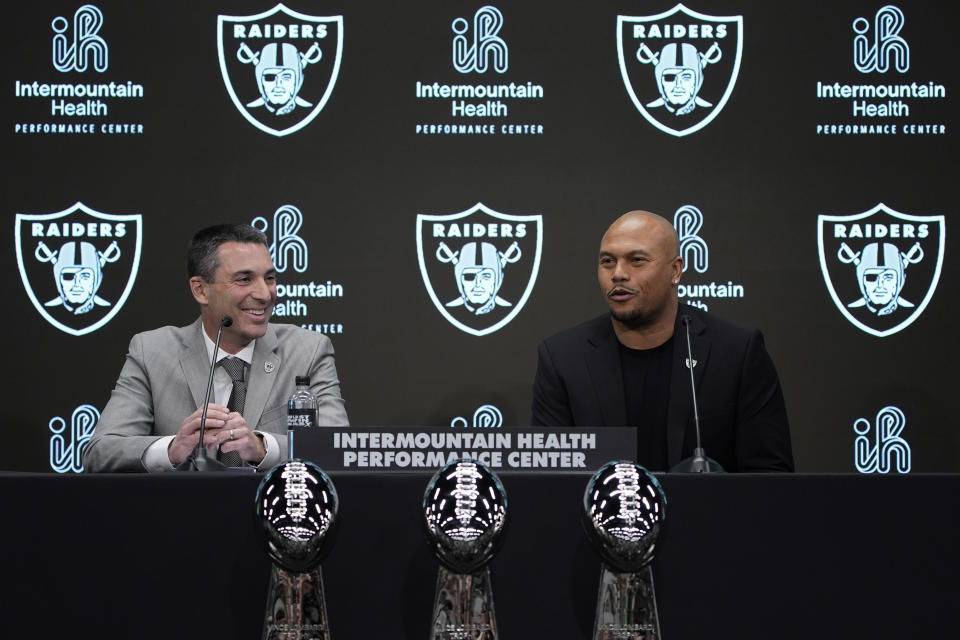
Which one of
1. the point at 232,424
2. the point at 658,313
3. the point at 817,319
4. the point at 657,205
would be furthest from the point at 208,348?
the point at 817,319

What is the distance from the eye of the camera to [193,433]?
2.37 metres

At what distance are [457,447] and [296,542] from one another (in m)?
0.49

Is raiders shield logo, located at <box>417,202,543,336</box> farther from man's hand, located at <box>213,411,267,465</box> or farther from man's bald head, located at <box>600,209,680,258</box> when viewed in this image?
man's hand, located at <box>213,411,267,465</box>

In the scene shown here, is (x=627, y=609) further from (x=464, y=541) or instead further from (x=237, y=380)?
(x=237, y=380)

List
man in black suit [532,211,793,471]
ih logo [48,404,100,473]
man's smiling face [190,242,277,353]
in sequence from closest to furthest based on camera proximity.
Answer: man in black suit [532,211,793,471] → man's smiling face [190,242,277,353] → ih logo [48,404,100,473]

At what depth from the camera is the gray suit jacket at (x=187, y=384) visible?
2.87 m

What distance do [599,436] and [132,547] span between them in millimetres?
756

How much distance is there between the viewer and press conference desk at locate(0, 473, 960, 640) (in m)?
1.43

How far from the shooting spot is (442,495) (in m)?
1.21

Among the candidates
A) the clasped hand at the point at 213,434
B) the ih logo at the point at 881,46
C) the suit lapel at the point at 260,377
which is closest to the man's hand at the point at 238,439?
the clasped hand at the point at 213,434

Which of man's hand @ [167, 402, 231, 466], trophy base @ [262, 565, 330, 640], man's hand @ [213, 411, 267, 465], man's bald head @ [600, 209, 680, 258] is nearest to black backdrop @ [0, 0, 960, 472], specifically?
man's bald head @ [600, 209, 680, 258]

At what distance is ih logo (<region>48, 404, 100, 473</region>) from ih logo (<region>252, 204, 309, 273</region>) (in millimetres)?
958

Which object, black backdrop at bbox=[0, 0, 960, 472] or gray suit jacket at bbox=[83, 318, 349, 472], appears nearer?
gray suit jacket at bbox=[83, 318, 349, 472]

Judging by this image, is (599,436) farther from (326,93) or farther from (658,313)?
(326,93)
